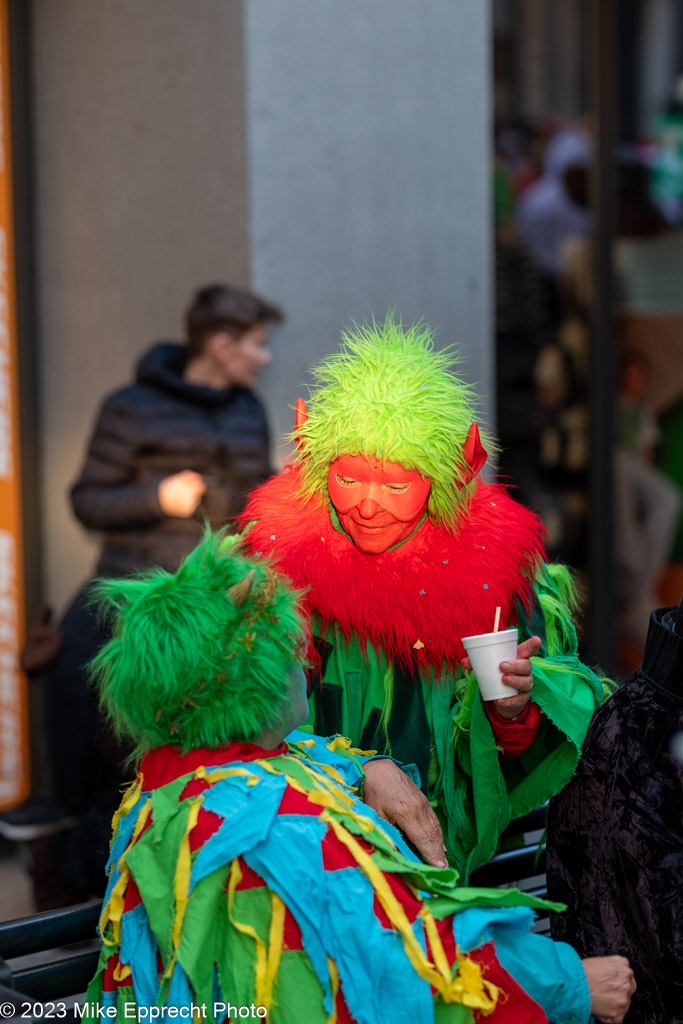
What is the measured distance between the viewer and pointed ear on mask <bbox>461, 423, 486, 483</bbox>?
6.24 ft

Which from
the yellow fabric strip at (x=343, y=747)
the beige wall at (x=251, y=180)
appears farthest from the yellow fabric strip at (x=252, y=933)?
the beige wall at (x=251, y=180)

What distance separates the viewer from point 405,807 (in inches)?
69.1

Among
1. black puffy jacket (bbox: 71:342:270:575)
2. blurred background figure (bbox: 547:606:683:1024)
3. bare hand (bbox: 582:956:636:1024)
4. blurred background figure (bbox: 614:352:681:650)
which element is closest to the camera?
bare hand (bbox: 582:956:636:1024)

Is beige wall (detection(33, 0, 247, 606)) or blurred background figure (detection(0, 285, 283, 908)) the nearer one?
blurred background figure (detection(0, 285, 283, 908))

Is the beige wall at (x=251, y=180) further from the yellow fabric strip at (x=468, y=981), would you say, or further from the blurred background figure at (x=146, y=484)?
the yellow fabric strip at (x=468, y=981)

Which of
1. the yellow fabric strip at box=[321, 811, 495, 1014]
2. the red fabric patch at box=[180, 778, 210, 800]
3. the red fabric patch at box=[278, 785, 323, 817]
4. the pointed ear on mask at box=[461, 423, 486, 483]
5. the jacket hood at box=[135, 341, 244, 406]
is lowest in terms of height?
the yellow fabric strip at box=[321, 811, 495, 1014]

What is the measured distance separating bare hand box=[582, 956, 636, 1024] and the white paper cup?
0.40 m

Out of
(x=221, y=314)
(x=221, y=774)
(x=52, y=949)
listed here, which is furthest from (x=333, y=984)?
(x=221, y=314)

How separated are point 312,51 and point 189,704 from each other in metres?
3.11

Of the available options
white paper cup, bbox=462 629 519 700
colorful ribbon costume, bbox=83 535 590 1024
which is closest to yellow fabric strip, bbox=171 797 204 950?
colorful ribbon costume, bbox=83 535 590 1024

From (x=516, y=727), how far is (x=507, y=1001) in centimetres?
51

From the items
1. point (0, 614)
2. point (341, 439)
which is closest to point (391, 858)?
point (341, 439)

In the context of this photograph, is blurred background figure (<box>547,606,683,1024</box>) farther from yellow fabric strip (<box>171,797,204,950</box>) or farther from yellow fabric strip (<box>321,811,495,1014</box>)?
yellow fabric strip (<box>171,797,204,950</box>)

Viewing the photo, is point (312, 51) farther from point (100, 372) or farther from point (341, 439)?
point (341, 439)
